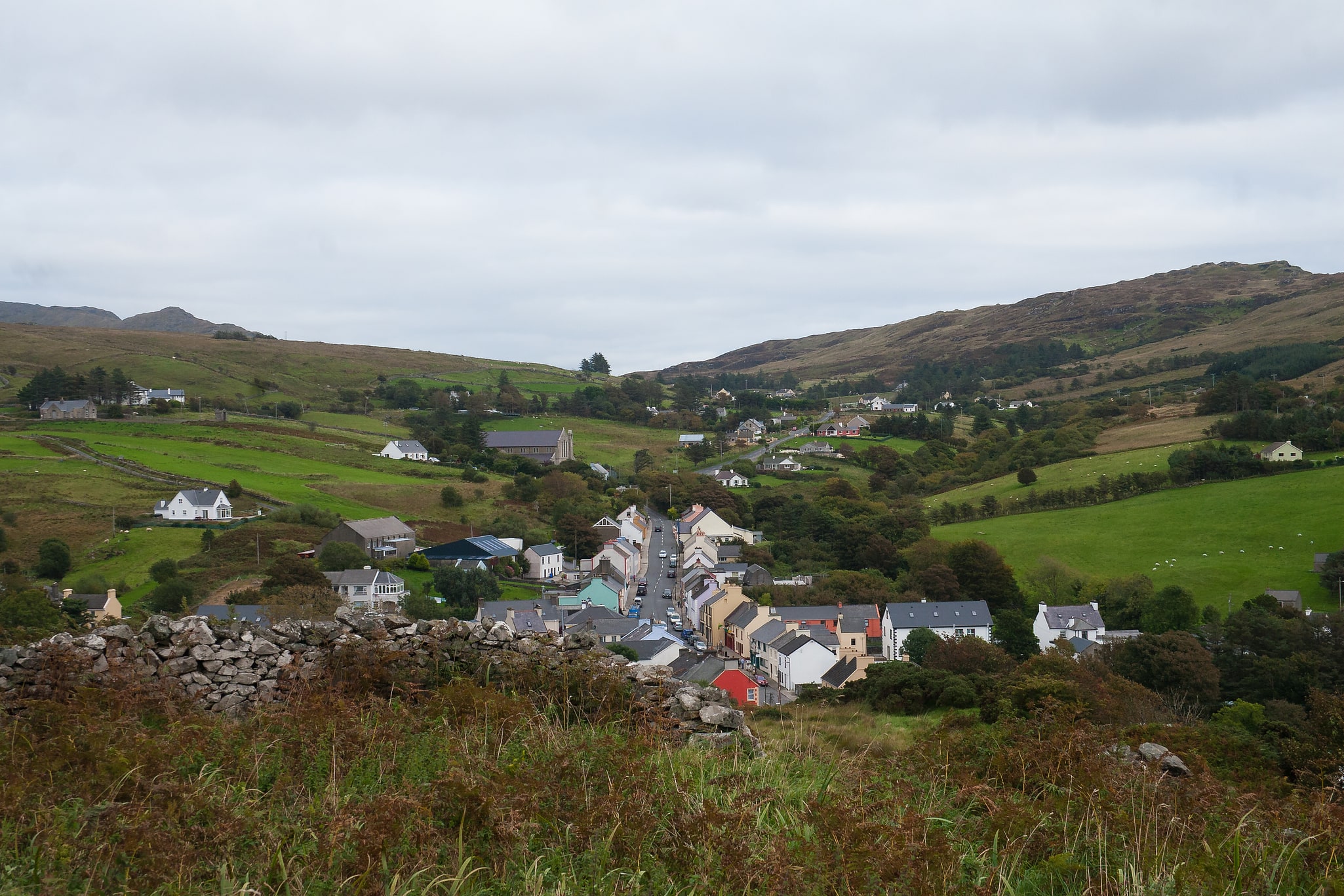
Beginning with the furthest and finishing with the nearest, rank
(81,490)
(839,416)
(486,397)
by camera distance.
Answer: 1. (839,416)
2. (486,397)
3. (81,490)

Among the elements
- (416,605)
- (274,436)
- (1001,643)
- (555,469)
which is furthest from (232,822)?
(274,436)

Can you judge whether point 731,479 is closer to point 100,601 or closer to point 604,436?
point 604,436

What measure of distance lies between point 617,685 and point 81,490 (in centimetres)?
5750

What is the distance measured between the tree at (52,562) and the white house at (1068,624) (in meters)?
47.2

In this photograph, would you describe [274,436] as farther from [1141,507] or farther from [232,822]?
[232,822]

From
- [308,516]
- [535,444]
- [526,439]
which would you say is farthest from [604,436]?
[308,516]

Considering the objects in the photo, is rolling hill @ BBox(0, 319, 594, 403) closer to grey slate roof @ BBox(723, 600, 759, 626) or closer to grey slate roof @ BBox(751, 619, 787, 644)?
grey slate roof @ BBox(723, 600, 759, 626)

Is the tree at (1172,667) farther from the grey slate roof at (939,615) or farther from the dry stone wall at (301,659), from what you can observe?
the dry stone wall at (301,659)

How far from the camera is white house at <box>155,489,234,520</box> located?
5047 centimetres

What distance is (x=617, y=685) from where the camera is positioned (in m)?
8.26

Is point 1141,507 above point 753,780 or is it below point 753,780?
below

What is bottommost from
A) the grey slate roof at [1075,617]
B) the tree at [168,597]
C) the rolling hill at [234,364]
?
the grey slate roof at [1075,617]

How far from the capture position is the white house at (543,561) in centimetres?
5362

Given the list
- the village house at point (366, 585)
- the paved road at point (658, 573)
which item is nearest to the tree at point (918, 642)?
the paved road at point (658, 573)
